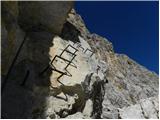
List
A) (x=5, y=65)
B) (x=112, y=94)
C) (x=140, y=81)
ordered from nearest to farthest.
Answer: (x=5, y=65) < (x=112, y=94) < (x=140, y=81)

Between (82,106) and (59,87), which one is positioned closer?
(59,87)

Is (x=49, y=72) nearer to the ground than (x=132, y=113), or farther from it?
nearer to the ground

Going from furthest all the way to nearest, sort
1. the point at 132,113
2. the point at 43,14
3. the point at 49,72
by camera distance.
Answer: the point at 132,113, the point at 43,14, the point at 49,72

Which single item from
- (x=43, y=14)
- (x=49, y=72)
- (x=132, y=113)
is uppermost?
(x=43, y=14)

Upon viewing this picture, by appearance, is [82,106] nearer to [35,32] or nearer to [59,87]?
[59,87]

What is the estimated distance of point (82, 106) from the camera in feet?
47.5

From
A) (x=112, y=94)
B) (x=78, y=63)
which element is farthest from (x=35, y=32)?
(x=112, y=94)

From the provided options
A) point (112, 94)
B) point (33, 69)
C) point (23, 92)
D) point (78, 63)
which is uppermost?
point (112, 94)

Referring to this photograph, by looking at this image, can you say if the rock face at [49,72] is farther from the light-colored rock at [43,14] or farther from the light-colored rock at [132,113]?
the light-colored rock at [132,113]

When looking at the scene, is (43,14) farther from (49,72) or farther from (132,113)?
(132,113)

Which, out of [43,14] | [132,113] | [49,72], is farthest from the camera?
[132,113]

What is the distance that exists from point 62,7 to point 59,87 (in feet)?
12.1

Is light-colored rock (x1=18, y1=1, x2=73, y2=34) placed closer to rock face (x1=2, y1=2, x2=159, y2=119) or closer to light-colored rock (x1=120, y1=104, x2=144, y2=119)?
rock face (x1=2, y1=2, x2=159, y2=119)

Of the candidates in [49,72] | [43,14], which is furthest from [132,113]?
[49,72]
